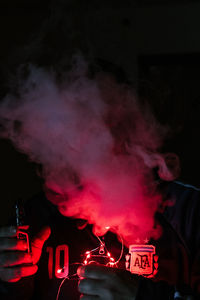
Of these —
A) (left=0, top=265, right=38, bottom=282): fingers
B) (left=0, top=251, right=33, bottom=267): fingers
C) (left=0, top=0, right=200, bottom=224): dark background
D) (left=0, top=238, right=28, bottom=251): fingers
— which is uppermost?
(left=0, top=0, right=200, bottom=224): dark background

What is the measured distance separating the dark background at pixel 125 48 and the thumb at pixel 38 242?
889 millimetres

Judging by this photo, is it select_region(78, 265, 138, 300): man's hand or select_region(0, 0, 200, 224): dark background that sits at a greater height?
select_region(0, 0, 200, 224): dark background

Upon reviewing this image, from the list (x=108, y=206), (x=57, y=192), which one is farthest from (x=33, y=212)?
(x=108, y=206)

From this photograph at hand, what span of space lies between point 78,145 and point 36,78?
0.42 metres

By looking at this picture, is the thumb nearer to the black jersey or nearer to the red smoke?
the black jersey

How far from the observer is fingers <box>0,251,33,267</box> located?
42.4 inches

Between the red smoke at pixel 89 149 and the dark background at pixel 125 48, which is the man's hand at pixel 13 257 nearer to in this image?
the red smoke at pixel 89 149

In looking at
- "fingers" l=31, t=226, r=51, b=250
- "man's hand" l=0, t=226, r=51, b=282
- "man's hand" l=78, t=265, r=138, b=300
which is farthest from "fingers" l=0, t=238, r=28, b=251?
"man's hand" l=78, t=265, r=138, b=300

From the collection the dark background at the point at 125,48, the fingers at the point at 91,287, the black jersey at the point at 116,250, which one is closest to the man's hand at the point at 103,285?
the fingers at the point at 91,287

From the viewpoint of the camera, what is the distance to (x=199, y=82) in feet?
6.77

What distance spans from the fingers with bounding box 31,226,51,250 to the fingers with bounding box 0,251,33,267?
114 mm

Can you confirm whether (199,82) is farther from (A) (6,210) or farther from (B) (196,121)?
(A) (6,210)

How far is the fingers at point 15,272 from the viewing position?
1.09 m

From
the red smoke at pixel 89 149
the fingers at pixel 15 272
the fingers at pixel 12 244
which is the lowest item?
the fingers at pixel 15 272
